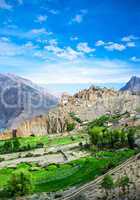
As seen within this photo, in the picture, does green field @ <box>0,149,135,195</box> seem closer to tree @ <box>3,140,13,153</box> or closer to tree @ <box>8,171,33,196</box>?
tree @ <box>8,171,33,196</box>

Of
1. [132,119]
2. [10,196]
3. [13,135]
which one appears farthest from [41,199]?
[13,135]

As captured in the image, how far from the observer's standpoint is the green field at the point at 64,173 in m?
60.9

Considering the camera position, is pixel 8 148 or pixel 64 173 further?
pixel 8 148

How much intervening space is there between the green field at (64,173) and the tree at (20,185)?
3.67 m

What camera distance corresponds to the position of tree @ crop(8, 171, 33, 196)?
55.1 metres

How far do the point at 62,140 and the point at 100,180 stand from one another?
84.4 metres

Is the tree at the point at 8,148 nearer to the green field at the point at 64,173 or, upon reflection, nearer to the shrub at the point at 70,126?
the green field at the point at 64,173

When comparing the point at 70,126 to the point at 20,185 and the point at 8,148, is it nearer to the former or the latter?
the point at 8,148

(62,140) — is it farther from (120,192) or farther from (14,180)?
(120,192)

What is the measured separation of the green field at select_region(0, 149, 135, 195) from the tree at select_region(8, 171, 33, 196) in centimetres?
367

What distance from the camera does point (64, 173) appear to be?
73000 millimetres

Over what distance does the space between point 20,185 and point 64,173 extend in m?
18.4

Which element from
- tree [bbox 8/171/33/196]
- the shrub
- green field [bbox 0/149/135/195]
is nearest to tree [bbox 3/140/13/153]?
green field [bbox 0/149/135/195]

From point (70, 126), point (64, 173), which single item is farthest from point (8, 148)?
point (64, 173)
